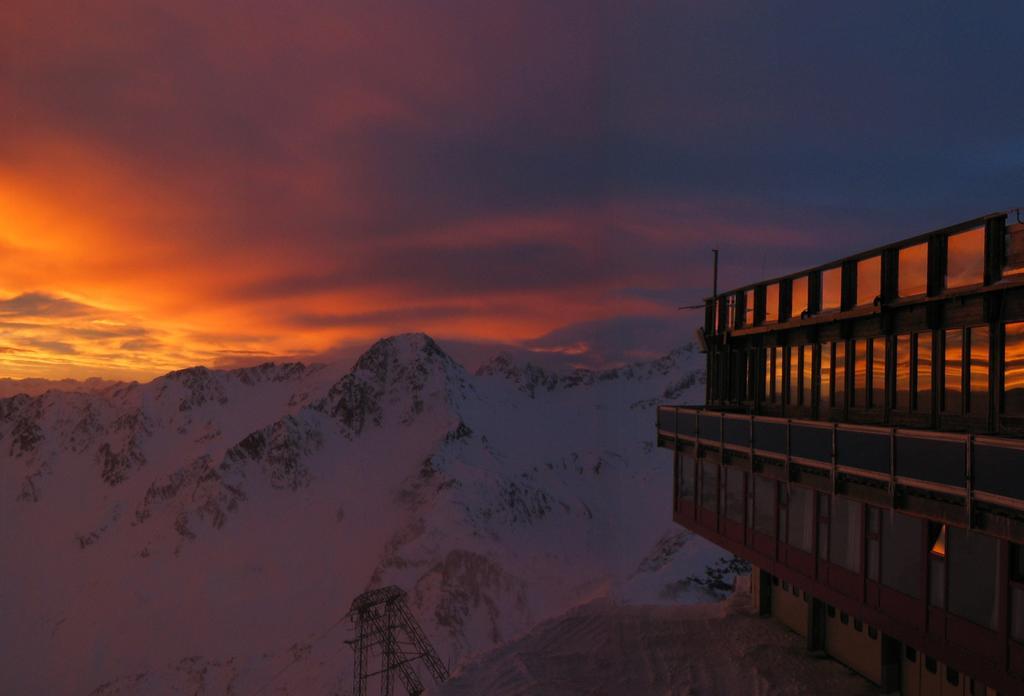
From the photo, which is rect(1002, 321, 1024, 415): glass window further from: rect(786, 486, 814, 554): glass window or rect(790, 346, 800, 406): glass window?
rect(790, 346, 800, 406): glass window

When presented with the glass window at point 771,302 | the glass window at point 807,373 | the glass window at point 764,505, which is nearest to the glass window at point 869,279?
the glass window at point 807,373

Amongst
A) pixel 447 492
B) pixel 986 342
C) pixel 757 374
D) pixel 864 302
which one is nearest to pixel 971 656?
pixel 986 342

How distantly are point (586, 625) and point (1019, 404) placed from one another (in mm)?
17650

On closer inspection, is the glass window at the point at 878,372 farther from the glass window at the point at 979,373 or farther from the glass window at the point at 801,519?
the glass window at the point at 979,373

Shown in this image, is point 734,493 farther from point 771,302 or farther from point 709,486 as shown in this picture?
point 771,302

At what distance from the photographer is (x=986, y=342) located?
1405 centimetres

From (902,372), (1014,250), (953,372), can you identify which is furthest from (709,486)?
(1014,250)

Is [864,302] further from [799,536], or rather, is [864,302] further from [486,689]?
[486,689]

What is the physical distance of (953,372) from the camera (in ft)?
49.4

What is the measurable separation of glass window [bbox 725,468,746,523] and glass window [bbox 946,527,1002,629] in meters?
8.69

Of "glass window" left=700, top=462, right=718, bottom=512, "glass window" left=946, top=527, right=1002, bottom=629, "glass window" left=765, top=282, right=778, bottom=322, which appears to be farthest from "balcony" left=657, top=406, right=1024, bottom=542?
"glass window" left=765, top=282, right=778, bottom=322

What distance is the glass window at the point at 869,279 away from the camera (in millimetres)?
17297

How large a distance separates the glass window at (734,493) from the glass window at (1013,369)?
29.1ft

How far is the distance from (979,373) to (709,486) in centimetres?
1090
